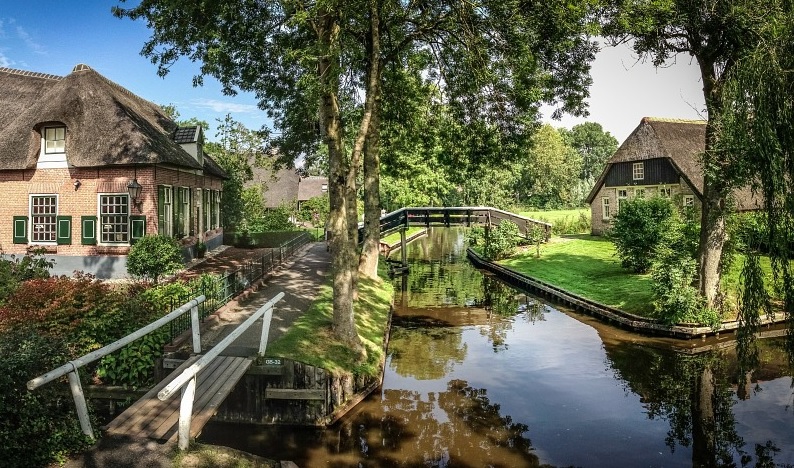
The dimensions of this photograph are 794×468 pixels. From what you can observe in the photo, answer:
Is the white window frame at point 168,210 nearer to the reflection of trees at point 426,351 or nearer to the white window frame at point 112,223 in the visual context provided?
the white window frame at point 112,223

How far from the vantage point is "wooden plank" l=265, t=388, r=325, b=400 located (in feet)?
32.2

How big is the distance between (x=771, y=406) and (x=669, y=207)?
11949 millimetres

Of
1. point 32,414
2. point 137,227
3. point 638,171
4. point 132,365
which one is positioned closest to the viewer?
point 32,414

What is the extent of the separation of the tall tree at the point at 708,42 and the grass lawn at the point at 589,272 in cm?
294

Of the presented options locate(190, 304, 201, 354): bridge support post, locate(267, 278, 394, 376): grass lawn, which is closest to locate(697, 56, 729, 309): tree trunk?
locate(267, 278, 394, 376): grass lawn

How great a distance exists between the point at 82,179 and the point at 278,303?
10.7 m

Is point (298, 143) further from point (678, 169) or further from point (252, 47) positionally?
point (678, 169)

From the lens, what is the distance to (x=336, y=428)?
996 centimetres

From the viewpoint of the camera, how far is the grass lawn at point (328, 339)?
10656 millimetres

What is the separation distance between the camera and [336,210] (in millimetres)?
12812

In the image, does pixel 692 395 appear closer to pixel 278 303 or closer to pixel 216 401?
pixel 216 401

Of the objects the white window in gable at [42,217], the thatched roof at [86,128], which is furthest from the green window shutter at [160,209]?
the white window in gable at [42,217]

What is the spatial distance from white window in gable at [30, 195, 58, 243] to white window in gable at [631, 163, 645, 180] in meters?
31.9

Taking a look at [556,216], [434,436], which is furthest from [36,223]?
[556,216]
